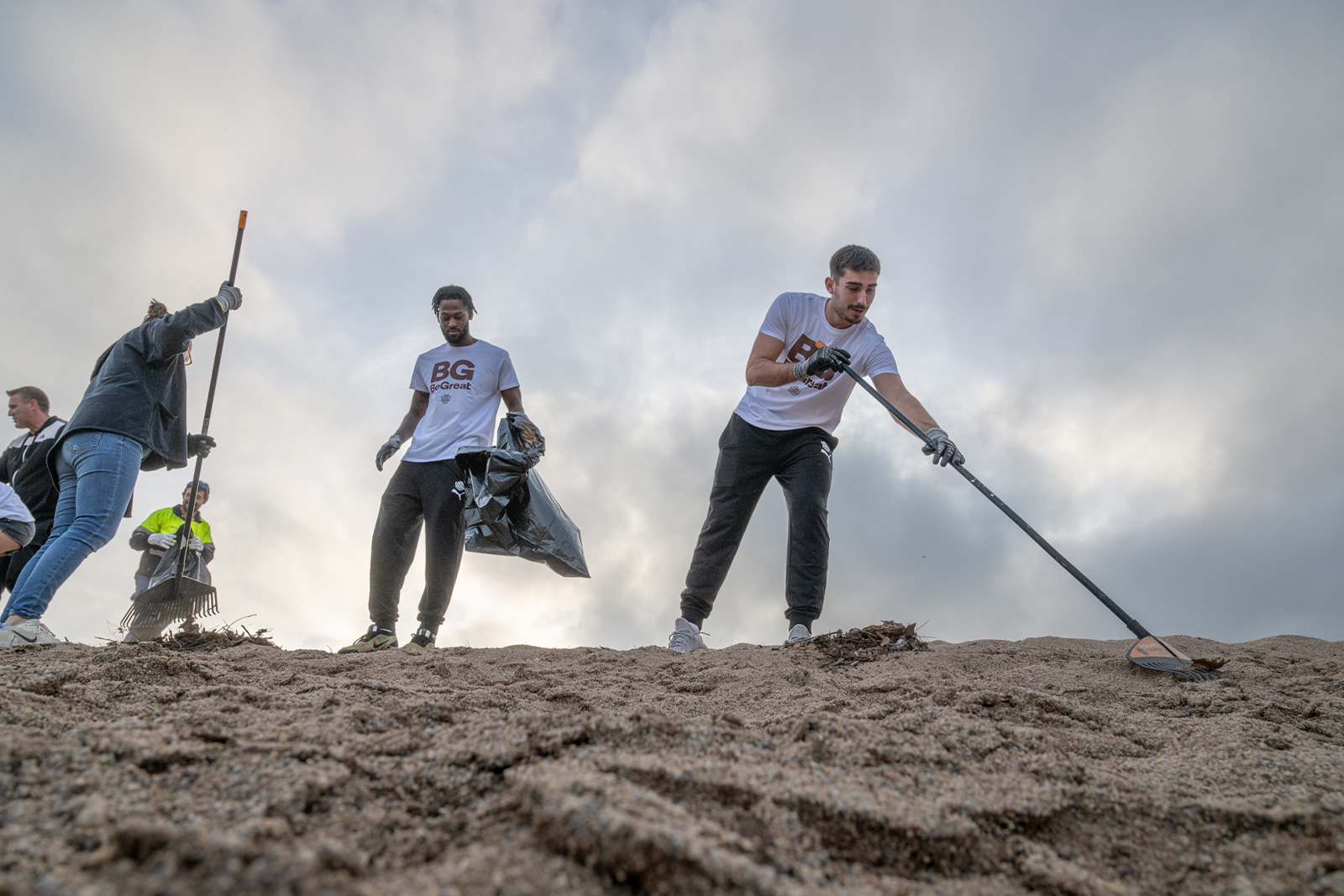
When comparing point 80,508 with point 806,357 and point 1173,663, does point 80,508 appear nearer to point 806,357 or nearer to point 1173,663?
point 806,357

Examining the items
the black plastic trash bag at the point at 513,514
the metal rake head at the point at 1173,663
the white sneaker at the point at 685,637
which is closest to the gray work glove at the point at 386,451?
the black plastic trash bag at the point at 513,514

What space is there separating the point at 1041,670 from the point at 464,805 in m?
2.28

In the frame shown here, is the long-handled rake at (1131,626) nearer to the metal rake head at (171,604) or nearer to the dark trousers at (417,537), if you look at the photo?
the dark trousers at (417,537)

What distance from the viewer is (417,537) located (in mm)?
3672

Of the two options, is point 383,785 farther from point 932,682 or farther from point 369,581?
point 369,581

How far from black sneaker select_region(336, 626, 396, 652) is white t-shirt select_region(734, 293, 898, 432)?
206 cm

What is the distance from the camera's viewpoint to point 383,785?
1046 mm

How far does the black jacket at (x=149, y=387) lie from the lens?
3.01 meters

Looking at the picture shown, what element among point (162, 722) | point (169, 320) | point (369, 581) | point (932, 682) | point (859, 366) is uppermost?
point (859, 366)

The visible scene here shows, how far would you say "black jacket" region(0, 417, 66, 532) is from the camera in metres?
3.44

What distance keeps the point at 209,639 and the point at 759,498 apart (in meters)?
2.61

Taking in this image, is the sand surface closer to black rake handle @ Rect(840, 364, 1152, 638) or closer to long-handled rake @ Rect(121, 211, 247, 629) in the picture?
black rake handle @ Rect(840, 364, 1152, 638)

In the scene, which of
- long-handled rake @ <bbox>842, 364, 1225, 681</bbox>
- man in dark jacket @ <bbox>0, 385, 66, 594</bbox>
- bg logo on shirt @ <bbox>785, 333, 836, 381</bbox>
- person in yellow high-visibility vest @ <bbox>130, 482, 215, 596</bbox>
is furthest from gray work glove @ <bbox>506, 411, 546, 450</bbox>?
person in yellow high-visibility vest @ <bbox>130, 482, 215, 596</bbox>

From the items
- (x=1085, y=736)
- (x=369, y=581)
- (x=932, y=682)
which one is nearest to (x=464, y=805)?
(x=1085, y=736)
